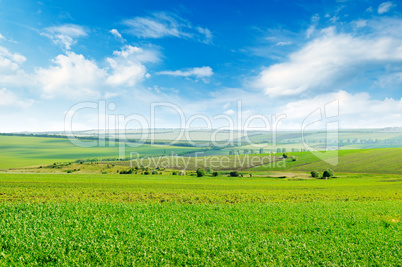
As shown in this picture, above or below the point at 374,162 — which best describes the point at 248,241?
above

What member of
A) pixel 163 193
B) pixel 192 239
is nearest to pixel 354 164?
pixel 163 193

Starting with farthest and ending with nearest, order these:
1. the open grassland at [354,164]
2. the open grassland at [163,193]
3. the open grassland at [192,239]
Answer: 1. the open grassland at [354,164]
2. the open grassland at [163,193]
3. the open grassland at [192,239]

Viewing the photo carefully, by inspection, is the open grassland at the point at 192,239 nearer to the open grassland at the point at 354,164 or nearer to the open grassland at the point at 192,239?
the open grassland at the point at 192,239

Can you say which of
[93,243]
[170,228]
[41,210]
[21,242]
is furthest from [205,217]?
[41,210]

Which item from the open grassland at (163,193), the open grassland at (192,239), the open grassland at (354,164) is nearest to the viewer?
the open grassland at (192,239)

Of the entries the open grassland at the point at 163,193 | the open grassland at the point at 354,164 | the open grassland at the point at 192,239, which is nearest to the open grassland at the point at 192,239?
the open grassland at the point at 192,239

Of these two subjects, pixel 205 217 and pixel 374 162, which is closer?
pixel 205 217

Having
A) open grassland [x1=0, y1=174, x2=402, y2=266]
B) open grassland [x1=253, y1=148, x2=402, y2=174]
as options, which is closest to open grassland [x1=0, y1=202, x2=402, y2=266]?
open grassland [x1=0, y1=174, x2=402, y2=266]

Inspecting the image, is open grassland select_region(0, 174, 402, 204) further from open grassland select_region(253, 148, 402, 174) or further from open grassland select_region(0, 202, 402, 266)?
open grassland select_region(253, 148, 402, 174)

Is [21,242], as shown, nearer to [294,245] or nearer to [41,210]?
[41,210]

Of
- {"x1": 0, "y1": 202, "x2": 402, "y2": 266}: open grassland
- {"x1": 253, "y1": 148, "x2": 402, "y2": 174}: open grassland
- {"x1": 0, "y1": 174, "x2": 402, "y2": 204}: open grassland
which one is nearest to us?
{"x1": 0, "y1": 202, "x2": 402, "y2": 266}: open grassland

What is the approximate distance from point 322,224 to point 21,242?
20.9 m

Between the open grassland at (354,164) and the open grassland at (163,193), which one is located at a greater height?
the open grassland at (163,193)

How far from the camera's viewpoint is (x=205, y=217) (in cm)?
1853
